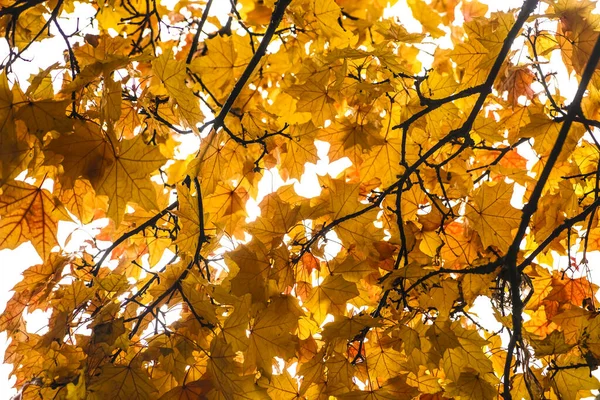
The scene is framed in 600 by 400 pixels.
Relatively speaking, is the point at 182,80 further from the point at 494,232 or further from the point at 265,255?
the point at 494,232

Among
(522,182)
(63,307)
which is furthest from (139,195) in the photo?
(522,182)

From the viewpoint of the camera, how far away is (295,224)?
1.41 metres

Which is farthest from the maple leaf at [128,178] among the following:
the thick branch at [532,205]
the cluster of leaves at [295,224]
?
the thick branch at [532,205]

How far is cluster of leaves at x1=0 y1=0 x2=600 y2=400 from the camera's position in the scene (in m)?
1.21

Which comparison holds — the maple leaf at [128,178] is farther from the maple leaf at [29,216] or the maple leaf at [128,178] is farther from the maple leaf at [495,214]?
the maple leaf at [495,214]

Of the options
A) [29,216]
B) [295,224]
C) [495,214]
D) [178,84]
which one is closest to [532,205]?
[495,214]

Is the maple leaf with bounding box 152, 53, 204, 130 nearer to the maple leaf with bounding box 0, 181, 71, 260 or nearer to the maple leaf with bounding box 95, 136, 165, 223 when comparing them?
the maple leaf with bounding box 95, 136, 165, 223

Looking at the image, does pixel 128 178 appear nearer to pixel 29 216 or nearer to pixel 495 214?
pixel 29 216

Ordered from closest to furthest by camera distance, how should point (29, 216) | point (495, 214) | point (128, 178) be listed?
1. point (128, 178)
2. point (29, 216)
3. point (495, 214)

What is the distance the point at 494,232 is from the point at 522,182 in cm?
33

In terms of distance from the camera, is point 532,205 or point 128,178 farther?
point 532,205

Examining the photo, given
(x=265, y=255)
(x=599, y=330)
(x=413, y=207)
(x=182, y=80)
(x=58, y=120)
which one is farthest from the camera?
(x=413, y=207)

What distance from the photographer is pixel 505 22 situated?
4.79 ft

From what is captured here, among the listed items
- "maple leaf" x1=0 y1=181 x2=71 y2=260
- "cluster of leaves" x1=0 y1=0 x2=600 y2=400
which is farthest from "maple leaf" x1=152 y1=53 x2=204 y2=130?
"maple leaf" x1=0 y1=181 x2=71 y2=260
